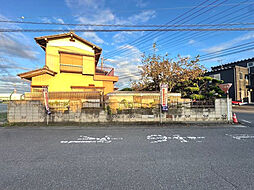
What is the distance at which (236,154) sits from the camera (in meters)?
3.44

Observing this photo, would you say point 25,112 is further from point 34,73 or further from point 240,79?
point 240,79

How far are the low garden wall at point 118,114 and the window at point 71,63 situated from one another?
552 centimetres

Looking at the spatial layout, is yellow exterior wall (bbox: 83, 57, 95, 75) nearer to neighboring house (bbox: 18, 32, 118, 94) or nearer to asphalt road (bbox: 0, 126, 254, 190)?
neighboring house (bbox: 18, 32, 118, 94)

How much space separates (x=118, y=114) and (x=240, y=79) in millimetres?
28803

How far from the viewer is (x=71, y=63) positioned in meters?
12.7

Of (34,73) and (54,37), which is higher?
(54,37)

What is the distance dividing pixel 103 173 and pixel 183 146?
278cm

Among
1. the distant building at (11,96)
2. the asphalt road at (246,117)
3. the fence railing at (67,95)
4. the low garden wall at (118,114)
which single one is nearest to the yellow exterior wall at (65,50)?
the fence railing at (67,95)

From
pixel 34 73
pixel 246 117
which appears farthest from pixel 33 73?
pixel 246 117

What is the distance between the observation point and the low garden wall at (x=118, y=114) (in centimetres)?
782

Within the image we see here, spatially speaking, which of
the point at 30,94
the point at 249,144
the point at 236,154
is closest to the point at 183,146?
the point at 236,154

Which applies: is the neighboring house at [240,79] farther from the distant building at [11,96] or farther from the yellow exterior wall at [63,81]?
the distant building at [11,96]

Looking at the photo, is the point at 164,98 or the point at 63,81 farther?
the point at 63,81

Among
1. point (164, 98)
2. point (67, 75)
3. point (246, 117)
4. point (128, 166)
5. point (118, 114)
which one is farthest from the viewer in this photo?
point (67, 75)
